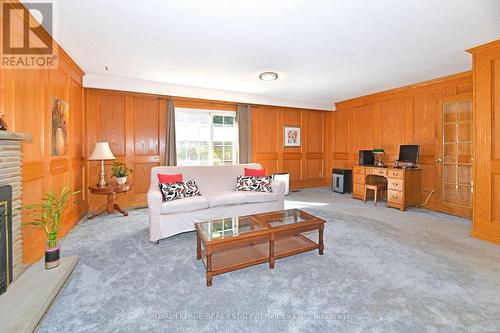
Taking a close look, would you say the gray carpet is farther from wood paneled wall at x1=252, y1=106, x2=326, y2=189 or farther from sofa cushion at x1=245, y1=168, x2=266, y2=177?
wood paneled wall at x1=252, y1=106, x2=326, y2=189

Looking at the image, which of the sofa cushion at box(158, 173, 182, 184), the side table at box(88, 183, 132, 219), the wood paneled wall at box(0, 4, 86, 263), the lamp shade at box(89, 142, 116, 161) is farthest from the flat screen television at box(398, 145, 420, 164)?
the wood paneled wall at box(0, 4, 86, 263)

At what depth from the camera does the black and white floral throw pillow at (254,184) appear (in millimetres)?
3904

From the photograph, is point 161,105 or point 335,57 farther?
point 161,105

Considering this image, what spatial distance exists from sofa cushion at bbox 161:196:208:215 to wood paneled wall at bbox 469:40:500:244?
3694 millimetres

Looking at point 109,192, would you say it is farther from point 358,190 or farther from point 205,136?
point 358,190

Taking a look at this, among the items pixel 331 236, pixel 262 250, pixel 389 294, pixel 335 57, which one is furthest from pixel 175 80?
pixel 389 294

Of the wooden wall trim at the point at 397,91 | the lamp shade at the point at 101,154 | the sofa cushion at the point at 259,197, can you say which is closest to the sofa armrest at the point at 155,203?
the sofa cushion at the point at 259,197

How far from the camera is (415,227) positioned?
138 inches

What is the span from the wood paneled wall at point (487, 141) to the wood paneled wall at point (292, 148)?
3990 mm

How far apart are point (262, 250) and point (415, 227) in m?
2.59

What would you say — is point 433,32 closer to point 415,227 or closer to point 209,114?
point 415,227

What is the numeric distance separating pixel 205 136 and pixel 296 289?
4334mm

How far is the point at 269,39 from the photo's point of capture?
9.34 ft

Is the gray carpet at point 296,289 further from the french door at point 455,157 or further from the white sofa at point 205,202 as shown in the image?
the french door at point 455,157
